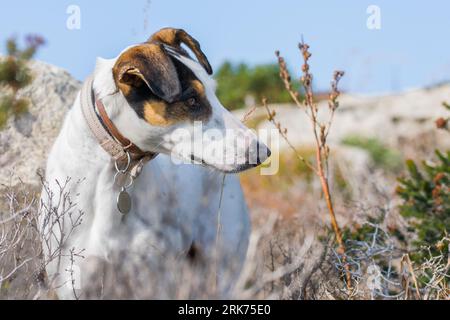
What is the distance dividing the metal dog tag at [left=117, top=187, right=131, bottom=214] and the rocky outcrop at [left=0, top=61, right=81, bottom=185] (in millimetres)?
1271

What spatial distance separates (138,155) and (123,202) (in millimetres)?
239

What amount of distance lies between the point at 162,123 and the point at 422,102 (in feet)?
42.4

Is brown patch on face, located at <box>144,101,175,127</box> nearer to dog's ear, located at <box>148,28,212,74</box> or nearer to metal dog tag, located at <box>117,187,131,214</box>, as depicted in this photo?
metal dog tag, located at <box>117,187,131,214</box>

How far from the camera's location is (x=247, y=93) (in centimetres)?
2142

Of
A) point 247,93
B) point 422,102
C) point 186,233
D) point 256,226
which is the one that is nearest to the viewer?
point 186,233

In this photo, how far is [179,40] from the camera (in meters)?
4.81

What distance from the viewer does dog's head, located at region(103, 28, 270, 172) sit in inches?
164

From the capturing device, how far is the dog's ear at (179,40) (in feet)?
15.5

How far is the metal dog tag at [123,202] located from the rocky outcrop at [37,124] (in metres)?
1.27

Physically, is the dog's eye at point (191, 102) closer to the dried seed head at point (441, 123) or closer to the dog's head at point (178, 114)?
the dog's head at point (178, 114)

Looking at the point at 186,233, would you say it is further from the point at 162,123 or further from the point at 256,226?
the point at 256,226
